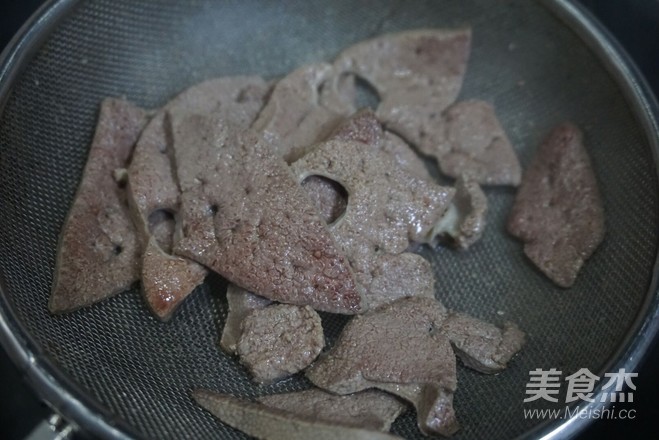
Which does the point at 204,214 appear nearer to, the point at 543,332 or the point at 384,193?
the point at 384,193

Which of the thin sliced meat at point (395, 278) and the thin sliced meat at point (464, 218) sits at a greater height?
the thin sliced meat at point (464, 218)

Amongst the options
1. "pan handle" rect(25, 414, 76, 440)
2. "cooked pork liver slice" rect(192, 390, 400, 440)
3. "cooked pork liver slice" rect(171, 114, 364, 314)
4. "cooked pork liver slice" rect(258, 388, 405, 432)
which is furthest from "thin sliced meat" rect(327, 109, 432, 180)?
"pan handle" rect(25, 414, 76, 440)

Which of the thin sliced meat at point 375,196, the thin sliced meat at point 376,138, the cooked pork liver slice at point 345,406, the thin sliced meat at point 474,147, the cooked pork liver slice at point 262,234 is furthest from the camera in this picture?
the thin sliced meat at point 474,147

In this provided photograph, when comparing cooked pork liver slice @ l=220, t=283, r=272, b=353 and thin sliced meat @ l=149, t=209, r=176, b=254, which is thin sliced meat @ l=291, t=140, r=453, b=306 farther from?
thin sliced meat @ l=149, t=209, r=176, b=254

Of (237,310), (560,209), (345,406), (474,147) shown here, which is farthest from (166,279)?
(560,209)

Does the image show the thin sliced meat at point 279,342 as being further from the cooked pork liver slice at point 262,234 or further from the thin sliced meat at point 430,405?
the thin sliced meat at point 430,405

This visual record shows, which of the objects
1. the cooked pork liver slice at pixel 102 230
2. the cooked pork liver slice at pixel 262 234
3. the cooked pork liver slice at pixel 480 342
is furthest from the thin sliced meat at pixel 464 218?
the cooked pork liver slice at pixel 102 230

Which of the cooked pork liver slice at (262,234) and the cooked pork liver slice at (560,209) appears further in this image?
the cooked pork liver slice at (560,209)
